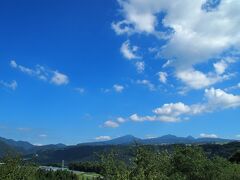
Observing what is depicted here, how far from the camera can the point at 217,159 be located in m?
88.2

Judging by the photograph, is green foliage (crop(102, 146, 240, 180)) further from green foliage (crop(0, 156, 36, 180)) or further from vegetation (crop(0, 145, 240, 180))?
green foliage (crop(0, 156, 36, 180))

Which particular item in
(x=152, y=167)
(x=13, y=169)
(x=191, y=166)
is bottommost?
(x=152, y=167)

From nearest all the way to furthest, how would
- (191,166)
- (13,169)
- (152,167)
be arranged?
(152,167) → (13,169) → (191,166)

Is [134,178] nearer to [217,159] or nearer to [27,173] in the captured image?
[27,173]

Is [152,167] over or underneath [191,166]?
underneath

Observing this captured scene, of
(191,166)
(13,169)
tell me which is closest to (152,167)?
(13,169)

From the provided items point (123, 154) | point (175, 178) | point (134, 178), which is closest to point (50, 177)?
point (175, 178)

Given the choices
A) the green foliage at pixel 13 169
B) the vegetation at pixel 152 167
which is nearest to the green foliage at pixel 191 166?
the vegetation at pixel 152 167

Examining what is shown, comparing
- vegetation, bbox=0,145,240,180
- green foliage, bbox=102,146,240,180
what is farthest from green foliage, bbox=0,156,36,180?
green foliage, bbox=102,146,240,180

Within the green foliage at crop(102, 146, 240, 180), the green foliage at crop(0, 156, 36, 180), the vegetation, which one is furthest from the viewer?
the green foliage at crop(102, 146, 240, 180)

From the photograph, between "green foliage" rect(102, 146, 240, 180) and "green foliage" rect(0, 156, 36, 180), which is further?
"green foliage" rect(102, 146, 240, 180)

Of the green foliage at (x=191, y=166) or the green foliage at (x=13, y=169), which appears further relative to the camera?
the green foliage at (x=191, y=166)

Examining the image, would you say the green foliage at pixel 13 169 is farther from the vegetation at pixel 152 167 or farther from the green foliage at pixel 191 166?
the green foliage at pixel 191 166

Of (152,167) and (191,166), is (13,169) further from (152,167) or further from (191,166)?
(191,166)
